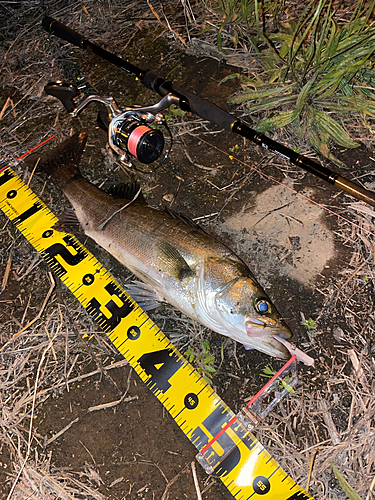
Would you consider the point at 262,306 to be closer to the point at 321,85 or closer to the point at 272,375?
the point at 272,375

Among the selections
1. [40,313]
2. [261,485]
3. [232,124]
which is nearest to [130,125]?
[232,124]

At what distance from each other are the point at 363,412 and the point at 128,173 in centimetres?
304

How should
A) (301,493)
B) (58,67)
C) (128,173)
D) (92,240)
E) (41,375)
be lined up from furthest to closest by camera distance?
(58,67)
(128,173)
(92,240)
(41,375)
(301,493)

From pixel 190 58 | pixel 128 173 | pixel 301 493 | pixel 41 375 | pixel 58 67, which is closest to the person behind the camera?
pixel 301 493

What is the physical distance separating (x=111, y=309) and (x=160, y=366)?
2.27 ft

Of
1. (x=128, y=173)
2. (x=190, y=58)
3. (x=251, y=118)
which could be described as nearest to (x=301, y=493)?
(x=128, y=173)

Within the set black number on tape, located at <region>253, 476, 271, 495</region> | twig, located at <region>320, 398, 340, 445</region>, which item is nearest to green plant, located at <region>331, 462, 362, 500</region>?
twig, located at <region>320, 398, 340, 445</region>

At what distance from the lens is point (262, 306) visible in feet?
8.52

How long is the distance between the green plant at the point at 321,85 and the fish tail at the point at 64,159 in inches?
69.5

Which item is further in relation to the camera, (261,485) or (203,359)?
(203,359)

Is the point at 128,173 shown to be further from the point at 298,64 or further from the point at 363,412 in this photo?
the point at 363,412

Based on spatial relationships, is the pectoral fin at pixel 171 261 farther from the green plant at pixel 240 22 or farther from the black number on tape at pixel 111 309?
the green plant at pixel 240 22

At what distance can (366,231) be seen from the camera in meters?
3.12

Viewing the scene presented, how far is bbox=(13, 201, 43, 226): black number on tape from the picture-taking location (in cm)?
375
